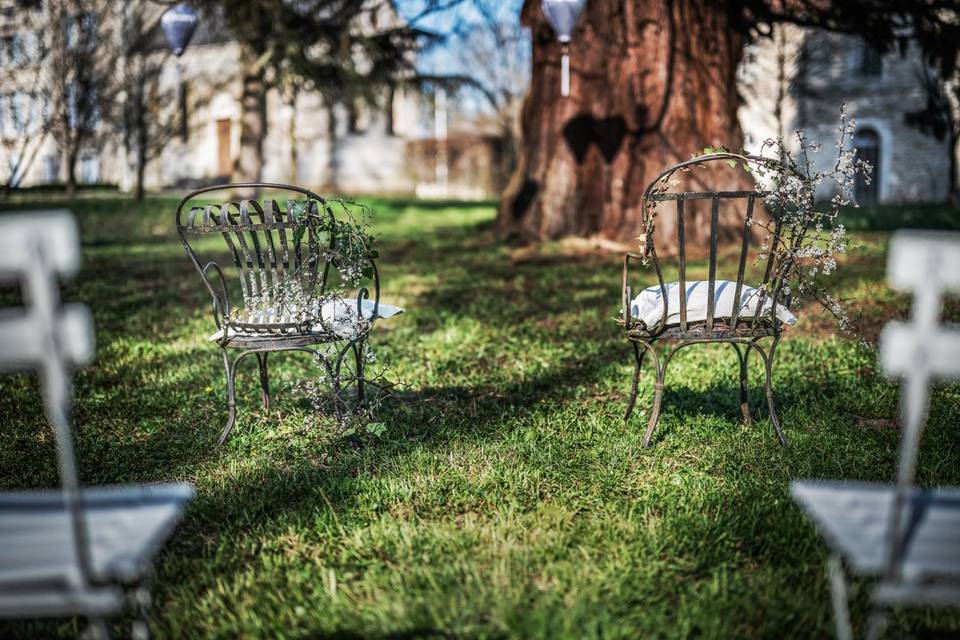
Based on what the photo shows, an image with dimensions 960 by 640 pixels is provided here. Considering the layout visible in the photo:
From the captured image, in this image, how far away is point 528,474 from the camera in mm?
3463

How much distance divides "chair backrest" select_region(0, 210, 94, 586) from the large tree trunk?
9.13 m

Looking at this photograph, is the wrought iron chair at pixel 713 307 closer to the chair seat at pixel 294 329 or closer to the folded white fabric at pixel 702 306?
the folded white fabric at pixel 702 306

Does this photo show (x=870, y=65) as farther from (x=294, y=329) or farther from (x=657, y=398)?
(x=294, y=329)

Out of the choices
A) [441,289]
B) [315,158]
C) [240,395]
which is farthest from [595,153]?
[315,158]

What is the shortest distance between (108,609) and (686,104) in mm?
9907

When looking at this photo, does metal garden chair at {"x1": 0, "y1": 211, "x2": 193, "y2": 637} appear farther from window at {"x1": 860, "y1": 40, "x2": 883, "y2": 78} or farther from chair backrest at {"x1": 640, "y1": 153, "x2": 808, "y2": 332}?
window at {"x1": 860, "y1": 40, "x2": 883, "y2": 78}

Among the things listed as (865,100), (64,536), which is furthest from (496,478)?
(865,100)

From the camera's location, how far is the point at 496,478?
11.2 ft

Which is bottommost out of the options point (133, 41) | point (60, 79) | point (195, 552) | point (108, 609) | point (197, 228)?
point (195, 552)

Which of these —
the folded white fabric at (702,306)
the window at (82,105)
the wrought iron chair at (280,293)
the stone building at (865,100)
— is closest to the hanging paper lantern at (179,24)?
the window at (82,105)

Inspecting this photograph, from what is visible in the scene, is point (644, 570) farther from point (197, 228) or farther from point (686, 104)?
point (686, 104)

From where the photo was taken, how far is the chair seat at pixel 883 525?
5.60ft

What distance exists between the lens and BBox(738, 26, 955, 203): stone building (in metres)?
26.1

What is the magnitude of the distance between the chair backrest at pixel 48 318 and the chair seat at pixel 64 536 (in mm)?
68
